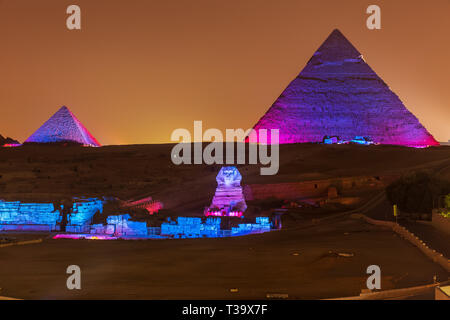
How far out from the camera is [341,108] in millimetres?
76062

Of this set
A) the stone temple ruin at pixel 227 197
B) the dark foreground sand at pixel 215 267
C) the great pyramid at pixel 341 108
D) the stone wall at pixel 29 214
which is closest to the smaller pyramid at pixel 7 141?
the great pyramid at pixel 341 108

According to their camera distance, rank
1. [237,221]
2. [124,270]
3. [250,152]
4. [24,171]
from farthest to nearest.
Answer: [250,152] < [24,171] < [237,221] < [124,270]

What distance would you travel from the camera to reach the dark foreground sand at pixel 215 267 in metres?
10.3

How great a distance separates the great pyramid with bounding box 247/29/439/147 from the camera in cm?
7350

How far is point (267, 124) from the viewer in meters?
76.3

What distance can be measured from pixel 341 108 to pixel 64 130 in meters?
31.4

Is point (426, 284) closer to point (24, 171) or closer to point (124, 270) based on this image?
point (124, 270)

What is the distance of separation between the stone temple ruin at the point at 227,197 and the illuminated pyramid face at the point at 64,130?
1752 inches

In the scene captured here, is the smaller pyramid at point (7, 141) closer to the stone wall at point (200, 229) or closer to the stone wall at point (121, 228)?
the stone wall at point (121, 228)

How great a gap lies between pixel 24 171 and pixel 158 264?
3184 cm

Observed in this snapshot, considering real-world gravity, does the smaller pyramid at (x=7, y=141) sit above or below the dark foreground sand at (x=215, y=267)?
above

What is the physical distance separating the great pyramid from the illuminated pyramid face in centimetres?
2143

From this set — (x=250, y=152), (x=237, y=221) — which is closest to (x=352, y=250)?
(x=237, y=221)
